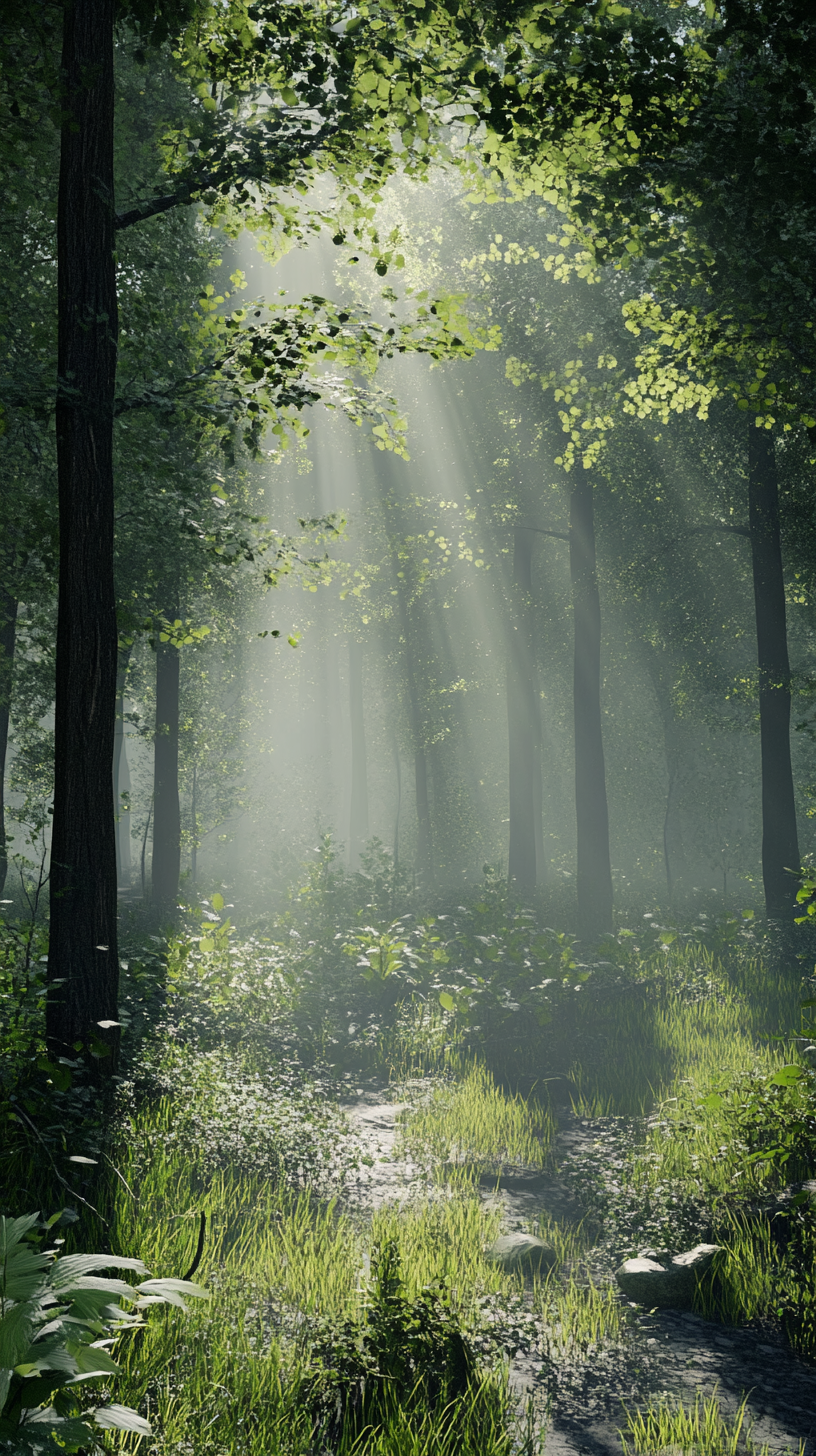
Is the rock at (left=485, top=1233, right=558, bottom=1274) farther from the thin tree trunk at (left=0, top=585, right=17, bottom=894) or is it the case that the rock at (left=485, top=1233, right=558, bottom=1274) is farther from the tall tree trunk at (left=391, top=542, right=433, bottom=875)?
the tall tree trunk at (left=391, top=542, right=433, bottom=875)

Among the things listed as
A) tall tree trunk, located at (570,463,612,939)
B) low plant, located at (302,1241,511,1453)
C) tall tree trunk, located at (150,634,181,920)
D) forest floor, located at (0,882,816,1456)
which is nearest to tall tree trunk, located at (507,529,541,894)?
tall tree trunk, located at (570,463,612,939)

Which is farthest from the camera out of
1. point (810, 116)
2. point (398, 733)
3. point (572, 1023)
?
point (398, 733)

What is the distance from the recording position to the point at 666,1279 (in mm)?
5398

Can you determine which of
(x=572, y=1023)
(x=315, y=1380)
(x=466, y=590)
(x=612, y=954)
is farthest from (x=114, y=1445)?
(x=466, y=590)

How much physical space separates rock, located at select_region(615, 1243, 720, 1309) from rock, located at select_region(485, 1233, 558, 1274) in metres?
0.46

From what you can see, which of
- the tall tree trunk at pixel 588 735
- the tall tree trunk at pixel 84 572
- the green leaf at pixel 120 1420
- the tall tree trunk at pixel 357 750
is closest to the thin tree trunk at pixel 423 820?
the tall tree trunk at pixel 357 750

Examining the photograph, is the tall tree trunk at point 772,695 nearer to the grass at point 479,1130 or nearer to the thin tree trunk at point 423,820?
the grass at point 479,1130

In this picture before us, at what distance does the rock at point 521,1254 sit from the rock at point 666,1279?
460 millimetres

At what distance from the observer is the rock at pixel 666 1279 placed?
5363 mm

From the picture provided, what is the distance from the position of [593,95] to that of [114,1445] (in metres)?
6.75

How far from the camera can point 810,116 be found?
5051 mm

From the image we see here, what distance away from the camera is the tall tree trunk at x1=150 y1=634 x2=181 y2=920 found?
700 inches

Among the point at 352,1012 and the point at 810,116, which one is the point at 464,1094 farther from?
the point at 810,116

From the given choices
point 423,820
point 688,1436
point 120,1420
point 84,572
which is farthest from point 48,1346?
point 423,820
